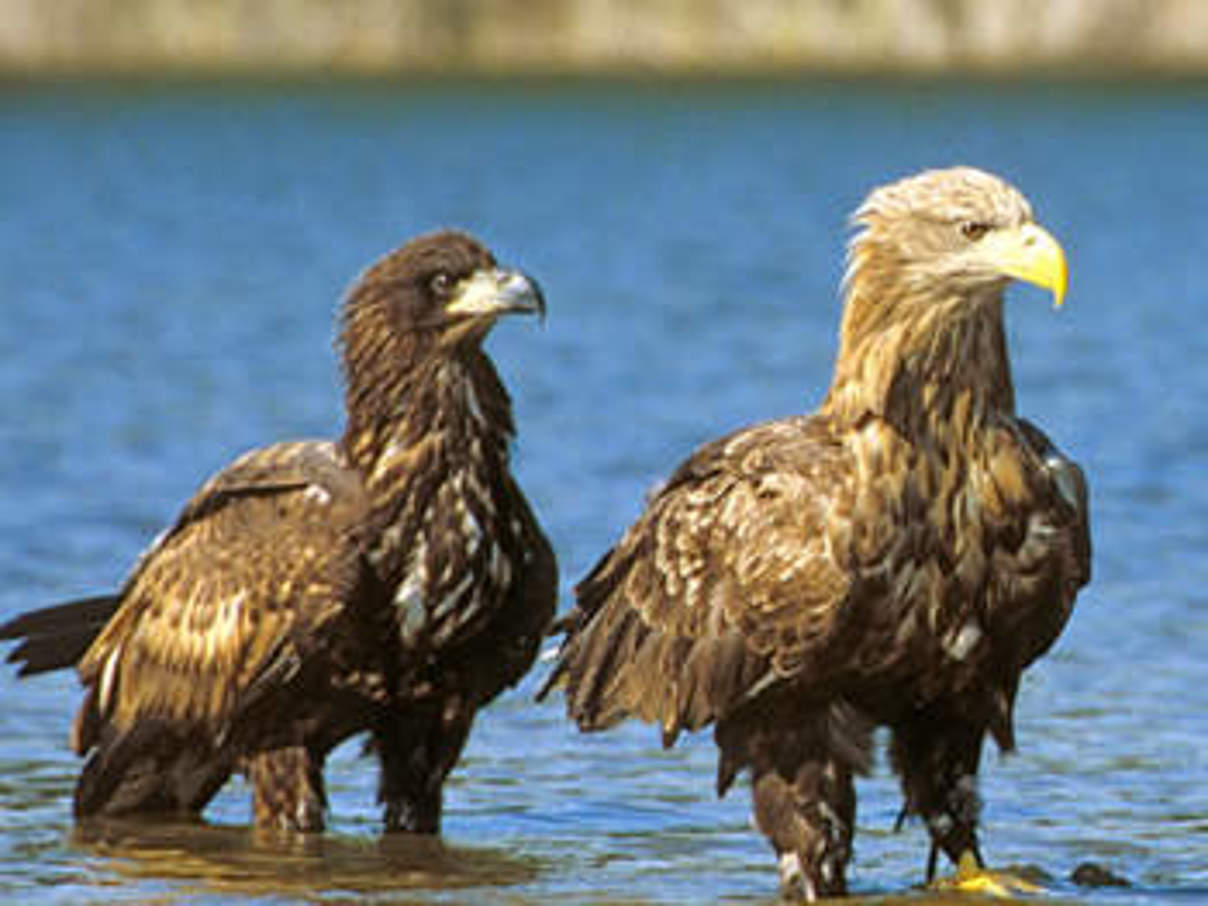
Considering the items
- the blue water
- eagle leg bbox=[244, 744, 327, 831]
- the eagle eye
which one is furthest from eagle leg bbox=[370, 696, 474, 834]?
the eagle eye

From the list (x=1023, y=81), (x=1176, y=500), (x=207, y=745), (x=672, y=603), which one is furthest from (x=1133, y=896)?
(x=1023, y=81)

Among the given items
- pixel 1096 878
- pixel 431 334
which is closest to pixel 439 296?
pixel 431 334

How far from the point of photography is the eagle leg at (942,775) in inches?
358

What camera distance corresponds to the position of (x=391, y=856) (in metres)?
10.2

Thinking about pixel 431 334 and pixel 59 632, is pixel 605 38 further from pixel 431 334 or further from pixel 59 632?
pixel 431 334

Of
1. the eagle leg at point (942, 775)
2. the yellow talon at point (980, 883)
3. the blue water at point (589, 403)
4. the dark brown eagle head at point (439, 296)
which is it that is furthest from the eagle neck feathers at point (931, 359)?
the blue water at point (589, 403)

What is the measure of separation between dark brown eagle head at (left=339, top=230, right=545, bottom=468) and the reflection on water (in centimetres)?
Answer: 121

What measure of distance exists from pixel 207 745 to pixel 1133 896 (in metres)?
2.82

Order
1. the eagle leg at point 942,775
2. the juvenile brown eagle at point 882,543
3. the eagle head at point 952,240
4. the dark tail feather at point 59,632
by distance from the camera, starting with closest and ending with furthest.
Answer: the eagle head at point 952,240 < the juvenile brown eagle at point 882,543 < the eagle leg at point 942,775 < the dark tail feather at point 59,632

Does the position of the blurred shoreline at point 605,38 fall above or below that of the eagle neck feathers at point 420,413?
above

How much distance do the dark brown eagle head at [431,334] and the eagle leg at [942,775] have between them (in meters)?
1.68

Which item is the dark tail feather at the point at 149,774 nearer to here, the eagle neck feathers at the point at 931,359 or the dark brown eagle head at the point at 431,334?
the dark brown eagle head at the point at 431,334

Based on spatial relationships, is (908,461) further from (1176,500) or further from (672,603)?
(1176,500)

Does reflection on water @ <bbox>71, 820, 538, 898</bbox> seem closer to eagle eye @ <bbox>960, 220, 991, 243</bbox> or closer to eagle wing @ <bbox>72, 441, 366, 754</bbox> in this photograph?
eagle wing @ <bbox>72, 441, 366, 754</bbox>
